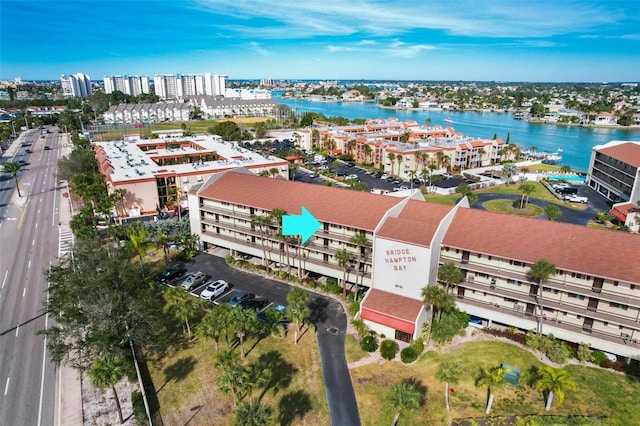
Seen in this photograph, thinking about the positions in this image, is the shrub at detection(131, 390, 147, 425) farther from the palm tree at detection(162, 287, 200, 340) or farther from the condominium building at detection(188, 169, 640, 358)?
the condominium building at detection(188, 169, 640, 358)

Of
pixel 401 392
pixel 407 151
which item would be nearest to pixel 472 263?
pixel 401 392

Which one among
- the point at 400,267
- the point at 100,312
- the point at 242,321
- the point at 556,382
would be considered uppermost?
the point at 400,267

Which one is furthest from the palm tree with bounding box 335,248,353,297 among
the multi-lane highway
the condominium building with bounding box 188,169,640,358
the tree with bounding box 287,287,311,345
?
the multi-lane highway

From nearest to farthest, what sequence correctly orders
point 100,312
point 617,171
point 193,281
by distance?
point 100,312 → point 193,281 → point 617,171

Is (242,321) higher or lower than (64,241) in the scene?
higher

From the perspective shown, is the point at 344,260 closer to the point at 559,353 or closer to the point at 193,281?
the point at 193,281

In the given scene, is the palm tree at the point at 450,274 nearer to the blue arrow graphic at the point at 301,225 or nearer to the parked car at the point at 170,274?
the blue arrow graphic at the point at 301,225

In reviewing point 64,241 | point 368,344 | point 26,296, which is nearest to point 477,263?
point 368,344
